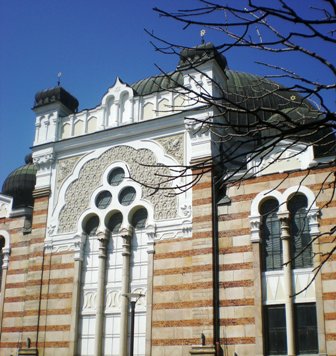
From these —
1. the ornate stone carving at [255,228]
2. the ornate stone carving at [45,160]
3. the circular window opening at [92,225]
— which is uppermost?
the ornate stone carving at [45,160]

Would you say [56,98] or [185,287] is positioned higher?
[56,98]

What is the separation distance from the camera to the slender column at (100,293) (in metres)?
16.9

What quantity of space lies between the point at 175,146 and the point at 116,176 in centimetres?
240

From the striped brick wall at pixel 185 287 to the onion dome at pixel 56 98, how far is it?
284 inches

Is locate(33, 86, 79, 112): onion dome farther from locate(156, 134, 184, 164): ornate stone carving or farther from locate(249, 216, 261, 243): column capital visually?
locate(249, 216, 261, 243): column capital

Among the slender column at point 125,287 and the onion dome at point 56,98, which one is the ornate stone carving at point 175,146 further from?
the onion dome at point 56,98

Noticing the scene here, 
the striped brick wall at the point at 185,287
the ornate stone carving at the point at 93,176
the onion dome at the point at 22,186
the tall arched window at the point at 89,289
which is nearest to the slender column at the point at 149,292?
the striped brick wall at the point at 185,287

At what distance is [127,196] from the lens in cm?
1817

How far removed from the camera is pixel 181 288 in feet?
52.1

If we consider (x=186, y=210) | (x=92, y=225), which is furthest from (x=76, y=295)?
(x=186, y=210)

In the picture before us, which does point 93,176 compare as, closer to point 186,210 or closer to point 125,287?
point 186,210

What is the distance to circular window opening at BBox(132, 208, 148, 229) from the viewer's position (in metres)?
17.7

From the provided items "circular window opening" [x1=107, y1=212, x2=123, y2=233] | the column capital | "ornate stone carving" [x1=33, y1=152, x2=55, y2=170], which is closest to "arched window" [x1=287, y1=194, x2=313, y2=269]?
the column capital

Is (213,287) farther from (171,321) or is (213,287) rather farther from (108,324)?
(108,324)
